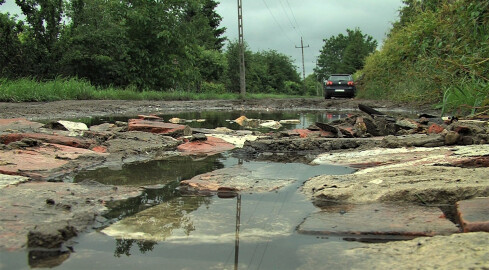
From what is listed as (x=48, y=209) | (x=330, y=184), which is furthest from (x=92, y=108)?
(x=330, y=184)

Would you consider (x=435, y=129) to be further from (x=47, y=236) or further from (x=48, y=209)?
(x=47, y=236)

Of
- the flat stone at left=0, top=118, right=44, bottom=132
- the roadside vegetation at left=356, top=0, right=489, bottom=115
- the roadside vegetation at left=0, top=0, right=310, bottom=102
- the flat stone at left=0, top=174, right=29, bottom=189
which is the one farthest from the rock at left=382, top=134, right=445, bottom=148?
the roadside vegetation at left=0, top=0, right=310, bottom=102

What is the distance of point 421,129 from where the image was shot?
5.45m

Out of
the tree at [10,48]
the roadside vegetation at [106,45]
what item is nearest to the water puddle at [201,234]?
the roadside vegetation at [106,45]

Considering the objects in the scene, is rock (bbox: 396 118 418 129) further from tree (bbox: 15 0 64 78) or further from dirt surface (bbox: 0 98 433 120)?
tree (bbox: 15 0 64 78)

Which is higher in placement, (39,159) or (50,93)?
(50,93)

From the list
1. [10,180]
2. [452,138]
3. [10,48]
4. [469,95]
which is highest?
[10,48]

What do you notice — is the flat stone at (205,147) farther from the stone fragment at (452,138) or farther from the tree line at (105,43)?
the tree line at (105,43)

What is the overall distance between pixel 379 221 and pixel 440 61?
565 centimetres

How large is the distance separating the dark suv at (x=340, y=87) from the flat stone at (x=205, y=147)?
16837mm

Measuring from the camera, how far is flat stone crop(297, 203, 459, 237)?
187 cm

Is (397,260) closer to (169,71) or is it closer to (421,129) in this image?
(421,129)

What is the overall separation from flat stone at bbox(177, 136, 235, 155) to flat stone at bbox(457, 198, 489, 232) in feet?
9.42

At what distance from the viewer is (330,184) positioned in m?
2.70
